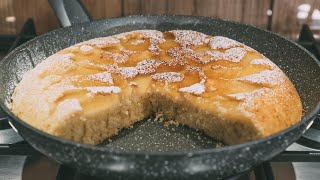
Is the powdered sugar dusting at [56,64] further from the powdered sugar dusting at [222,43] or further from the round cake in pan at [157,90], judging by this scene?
the powdered sugar dusting at [222,43]

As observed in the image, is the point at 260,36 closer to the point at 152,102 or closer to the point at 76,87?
the point at 152,102

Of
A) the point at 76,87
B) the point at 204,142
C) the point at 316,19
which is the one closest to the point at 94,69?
the point at 76,87

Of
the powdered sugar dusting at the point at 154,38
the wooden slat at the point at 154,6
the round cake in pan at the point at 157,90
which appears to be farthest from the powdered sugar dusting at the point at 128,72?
the wooden slat at the point at 154,6

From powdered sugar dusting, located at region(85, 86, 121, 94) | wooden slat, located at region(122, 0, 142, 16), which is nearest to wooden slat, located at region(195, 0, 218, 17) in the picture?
wooden slat, located at region(122, 0, 142, 16)

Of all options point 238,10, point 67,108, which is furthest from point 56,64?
point 238,10

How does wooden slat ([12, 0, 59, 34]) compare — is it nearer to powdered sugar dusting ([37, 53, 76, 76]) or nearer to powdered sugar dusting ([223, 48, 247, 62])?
powdered sugar dusting ([37, 53, 76, 76])

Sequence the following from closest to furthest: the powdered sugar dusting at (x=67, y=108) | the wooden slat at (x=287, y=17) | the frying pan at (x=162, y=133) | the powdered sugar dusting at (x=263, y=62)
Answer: the frying pan at (x=162, y=133) → the powdered sugar dusting at (x=67, y=108) → the powdered sugar dusting at (x=263, y=62) → the wooden slat at (x=287, y=17)
